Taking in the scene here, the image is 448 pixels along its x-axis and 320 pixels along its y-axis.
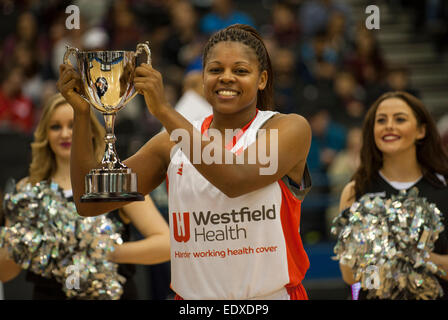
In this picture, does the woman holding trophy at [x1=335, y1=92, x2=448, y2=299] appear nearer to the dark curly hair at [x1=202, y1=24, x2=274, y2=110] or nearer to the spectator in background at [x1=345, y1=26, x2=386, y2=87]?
the dark curly hair at [x1=202, y1=24, x2=274, y2=110]

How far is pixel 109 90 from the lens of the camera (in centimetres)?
263

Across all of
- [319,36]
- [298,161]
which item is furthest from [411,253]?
[319,36]

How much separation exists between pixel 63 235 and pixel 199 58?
4718 mm

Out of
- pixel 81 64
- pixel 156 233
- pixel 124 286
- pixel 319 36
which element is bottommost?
pixel 124 286

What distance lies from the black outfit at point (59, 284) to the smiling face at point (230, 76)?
53.1 inches

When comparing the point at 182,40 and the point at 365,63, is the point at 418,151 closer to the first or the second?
the point at 182,40

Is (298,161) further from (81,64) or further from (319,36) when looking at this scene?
(319,36)

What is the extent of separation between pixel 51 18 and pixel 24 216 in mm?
7004

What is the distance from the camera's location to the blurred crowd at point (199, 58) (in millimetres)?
8148

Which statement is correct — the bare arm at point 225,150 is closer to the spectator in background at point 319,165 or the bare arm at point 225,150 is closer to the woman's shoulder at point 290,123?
the woman's shoulder at point 290,123

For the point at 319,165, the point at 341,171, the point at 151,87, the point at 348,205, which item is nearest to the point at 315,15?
the point at 319,165

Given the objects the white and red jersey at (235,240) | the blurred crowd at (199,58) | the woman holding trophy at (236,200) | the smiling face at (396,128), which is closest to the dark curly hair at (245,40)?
the woman holding trophy at (236,200)

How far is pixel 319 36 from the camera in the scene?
9766 mm

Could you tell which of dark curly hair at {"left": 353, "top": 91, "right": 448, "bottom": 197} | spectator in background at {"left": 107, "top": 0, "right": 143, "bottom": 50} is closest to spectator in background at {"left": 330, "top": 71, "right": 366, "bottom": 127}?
spectator in background at {"left": 107, "top": 0, "right": 143, "bottom": 50}
